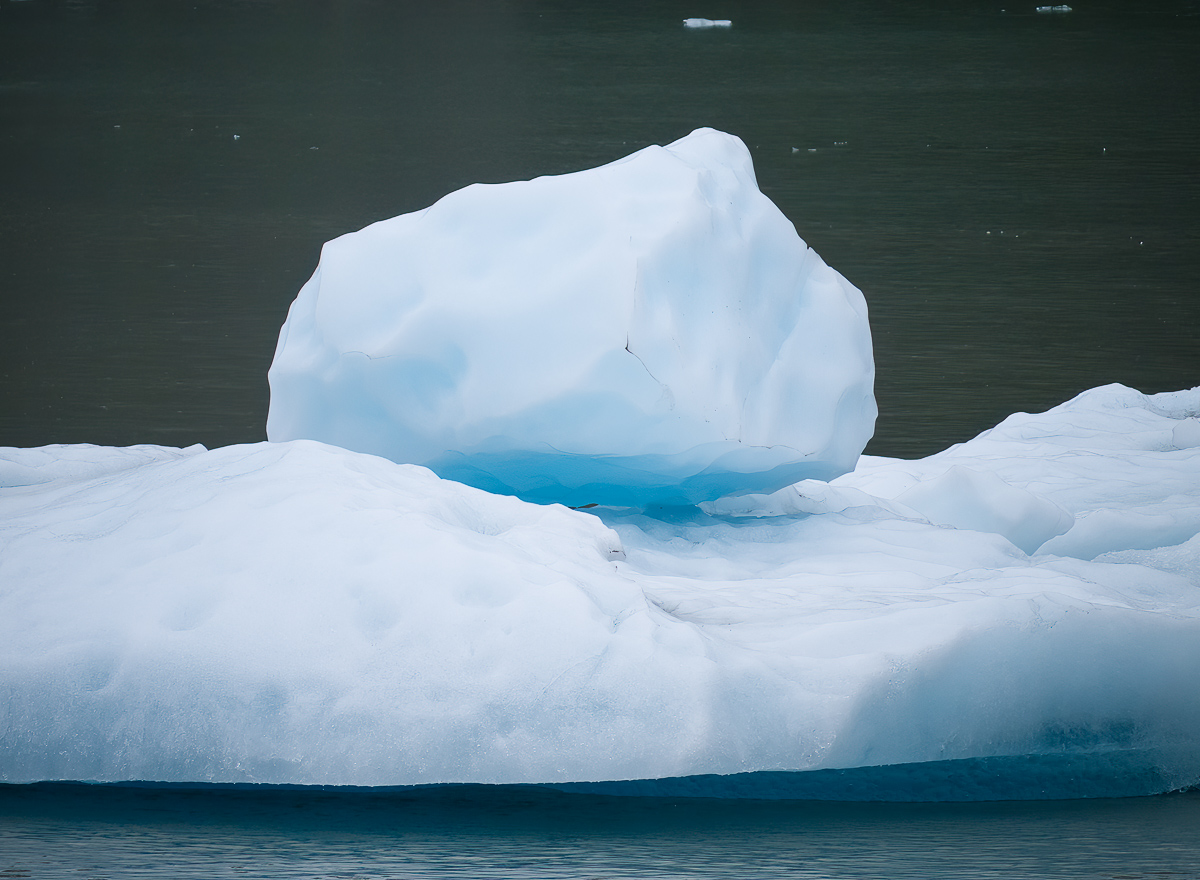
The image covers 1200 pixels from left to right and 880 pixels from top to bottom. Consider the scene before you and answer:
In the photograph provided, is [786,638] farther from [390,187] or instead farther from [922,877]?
[390,187]

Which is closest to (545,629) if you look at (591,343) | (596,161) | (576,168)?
(591,343)

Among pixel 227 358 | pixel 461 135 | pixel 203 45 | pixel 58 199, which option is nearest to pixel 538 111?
pixel 461 135

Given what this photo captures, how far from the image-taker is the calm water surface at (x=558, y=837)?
240 cm

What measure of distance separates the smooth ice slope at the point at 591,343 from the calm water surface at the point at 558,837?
1330 millimetres

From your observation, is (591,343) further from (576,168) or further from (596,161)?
(596,161)

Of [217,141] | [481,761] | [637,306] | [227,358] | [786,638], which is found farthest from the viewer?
[217,141]

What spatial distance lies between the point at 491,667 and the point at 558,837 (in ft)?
1.17

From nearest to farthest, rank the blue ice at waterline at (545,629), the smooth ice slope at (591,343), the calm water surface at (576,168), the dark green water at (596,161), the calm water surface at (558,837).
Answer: the calm water surface at (558,837), the calm water surface at (576,168), the blue ice at waterline at (545,629), the smooth ice slope at (591,343), the dark green water at (596,161)

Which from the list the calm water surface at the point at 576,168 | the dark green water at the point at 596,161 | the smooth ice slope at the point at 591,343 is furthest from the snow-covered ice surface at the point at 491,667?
the dark green water at the point at 596,161

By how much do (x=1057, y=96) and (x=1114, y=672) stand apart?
1559 cm

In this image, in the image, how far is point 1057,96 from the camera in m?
17.0

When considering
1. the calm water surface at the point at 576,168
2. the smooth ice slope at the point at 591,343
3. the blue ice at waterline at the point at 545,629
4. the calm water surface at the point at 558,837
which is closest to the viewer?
the calm water surface at the point at 558,837

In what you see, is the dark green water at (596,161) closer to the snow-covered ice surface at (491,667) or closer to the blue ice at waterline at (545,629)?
the blue ice at waterline at (545,629)

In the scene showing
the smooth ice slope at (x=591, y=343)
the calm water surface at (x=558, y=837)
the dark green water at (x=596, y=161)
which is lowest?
the calm water surface at (x=558, y=837)
